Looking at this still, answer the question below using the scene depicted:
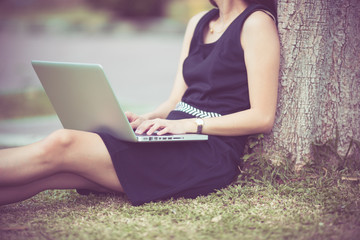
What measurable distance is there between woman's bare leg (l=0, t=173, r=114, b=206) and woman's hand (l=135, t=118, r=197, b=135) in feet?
1.63

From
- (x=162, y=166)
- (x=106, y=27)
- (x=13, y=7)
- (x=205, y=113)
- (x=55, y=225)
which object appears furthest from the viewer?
(x=13, y=7)

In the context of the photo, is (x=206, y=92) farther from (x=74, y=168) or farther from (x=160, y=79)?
(x=160, y=79)

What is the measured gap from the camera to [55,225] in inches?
98.0

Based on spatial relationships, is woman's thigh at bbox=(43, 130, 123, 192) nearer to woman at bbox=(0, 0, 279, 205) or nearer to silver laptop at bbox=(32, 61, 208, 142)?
woman at bbox=(0, 0, 279, 205)

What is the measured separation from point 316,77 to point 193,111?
2.69ft

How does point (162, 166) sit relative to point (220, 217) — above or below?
above

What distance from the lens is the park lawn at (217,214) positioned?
2.36 m

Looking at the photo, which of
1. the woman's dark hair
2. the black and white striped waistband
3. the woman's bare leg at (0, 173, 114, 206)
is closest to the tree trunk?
the woman's dark hair

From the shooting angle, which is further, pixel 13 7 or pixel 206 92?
pixel 13 7

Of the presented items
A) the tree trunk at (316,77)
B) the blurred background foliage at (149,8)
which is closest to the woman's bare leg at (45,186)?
the tree trunk at (316,77)

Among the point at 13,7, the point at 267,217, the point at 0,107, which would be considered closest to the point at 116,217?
the point at 267,217

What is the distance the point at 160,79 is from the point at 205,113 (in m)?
5.56

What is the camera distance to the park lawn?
236 cm

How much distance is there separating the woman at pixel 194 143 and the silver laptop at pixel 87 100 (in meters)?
0.11
